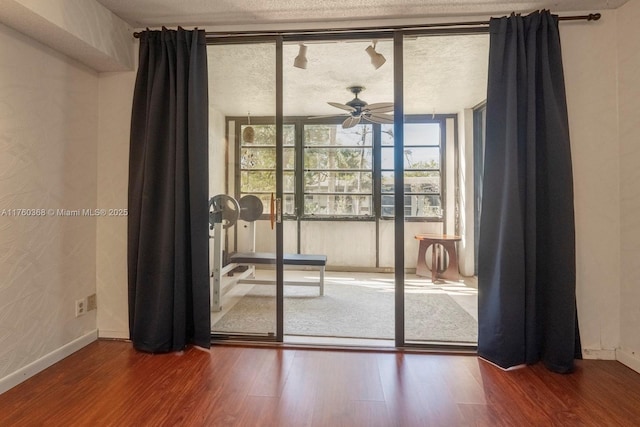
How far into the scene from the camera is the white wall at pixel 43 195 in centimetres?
191

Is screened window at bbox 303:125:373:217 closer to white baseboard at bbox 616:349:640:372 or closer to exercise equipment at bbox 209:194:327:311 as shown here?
exercise equipment at bbox 209:194:327:311

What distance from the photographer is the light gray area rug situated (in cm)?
271

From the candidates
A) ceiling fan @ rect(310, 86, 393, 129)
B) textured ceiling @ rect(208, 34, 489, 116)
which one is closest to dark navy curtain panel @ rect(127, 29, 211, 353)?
textured ceiling @ rect(208, 34, 489, 116)

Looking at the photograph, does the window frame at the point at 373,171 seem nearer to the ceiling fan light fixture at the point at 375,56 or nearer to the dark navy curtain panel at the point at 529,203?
the ceiling fan light fixture at the point at 375,56

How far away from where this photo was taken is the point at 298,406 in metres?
1.75

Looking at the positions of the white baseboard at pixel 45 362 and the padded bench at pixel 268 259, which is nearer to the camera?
the white baseboard at pixel 45 362

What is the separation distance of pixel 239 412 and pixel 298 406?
1.03 feet

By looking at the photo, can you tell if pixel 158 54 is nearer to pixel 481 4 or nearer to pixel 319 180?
pixel 481 4

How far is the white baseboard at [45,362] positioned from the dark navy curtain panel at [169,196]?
39cm

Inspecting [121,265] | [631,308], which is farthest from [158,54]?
[631,308]

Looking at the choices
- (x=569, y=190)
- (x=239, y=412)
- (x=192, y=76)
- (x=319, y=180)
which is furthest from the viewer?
(x=319, y=180)

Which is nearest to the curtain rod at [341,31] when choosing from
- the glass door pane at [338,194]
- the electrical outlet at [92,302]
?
the glass door pane at [338,194]

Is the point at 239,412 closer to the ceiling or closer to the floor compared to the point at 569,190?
closer to the floor

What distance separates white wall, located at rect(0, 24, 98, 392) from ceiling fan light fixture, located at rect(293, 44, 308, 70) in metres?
1.67
